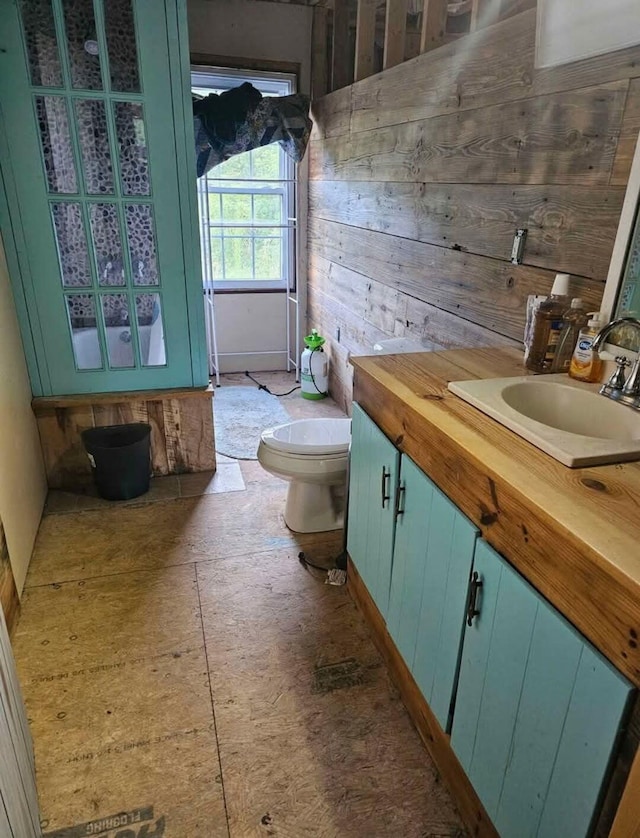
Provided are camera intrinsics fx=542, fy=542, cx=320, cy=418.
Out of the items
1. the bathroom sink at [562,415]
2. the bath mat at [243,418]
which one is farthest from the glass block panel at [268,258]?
the bathroom sink at [562,415]

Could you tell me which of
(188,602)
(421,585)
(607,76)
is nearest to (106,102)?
(607,76)

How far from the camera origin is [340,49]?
11.3 feet

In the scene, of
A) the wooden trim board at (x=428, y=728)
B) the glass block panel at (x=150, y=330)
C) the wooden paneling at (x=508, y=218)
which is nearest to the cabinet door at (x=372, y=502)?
the wooden trim board at (x=428, y=728)

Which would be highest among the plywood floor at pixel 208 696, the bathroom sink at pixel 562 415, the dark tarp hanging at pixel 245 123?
the dark tarp hanging at pixel 245 123

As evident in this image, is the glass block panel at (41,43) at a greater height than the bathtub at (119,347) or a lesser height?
greater

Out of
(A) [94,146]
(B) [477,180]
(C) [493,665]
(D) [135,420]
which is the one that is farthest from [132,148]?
(C) [493,665]

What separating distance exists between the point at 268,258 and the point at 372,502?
318 cm

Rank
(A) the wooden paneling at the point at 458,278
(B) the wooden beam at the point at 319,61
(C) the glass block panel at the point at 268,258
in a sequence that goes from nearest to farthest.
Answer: (A) the wooden paneling at the point at 458,278
(B) the wooden beam at the point at 319,61
(C) the glass block panel at the point at 268,258

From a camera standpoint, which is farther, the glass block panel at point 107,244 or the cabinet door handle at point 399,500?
the glass block panel at point 107,244

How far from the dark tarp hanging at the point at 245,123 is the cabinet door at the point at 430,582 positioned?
2809 millimetres

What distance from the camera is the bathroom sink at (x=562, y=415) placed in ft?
3.36

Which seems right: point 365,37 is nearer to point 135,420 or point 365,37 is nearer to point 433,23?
point 433,23

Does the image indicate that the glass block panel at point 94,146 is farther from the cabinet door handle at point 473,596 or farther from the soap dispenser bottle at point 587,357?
the cabinet door handle at point 473,596

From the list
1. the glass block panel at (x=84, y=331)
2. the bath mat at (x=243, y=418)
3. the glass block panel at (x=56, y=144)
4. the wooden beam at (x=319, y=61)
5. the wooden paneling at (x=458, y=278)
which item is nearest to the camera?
the wooden paneling at (x=458, y=278)
